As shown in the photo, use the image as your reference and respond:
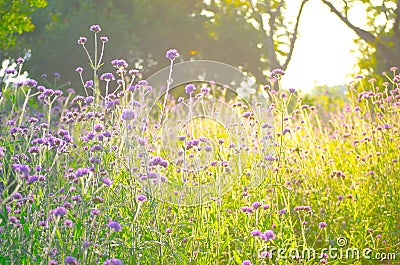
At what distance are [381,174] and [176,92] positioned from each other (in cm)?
1170

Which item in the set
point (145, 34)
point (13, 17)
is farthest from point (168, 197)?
point (145, 34)

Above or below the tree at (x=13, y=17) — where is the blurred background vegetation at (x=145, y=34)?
above

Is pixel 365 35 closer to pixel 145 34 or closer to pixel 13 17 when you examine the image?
pixel 13 17

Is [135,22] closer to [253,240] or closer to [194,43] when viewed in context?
[194,43]

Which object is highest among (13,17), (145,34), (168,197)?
(145,34)

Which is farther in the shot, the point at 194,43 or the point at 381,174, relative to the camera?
the point at 194,43

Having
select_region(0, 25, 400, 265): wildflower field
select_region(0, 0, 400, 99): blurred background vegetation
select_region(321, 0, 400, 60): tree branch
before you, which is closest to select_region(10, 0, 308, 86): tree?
select_region(0, 0, 400, 99): blurred background vegetation

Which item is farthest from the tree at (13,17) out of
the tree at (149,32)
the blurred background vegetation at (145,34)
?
the tree at (149,32)

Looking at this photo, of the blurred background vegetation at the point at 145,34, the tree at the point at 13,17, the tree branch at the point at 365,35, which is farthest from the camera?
the blurred background vegetation at the point at 145,34

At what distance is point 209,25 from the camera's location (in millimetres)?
17469

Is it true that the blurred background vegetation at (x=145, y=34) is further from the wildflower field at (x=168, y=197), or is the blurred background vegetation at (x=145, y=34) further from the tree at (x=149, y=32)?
the wildflower field at (x=168, y=197)

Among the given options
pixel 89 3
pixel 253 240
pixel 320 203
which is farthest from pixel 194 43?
pixel 253 240

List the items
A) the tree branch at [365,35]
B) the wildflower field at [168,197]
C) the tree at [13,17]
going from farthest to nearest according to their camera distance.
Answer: the tree at [13,17], the tree branch at [365,35], the wildflower field at [168,197]

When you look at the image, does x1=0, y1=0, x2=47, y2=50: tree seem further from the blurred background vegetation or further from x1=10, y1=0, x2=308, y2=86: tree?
x1=10, y1=0, x2=308, y2=86: tree
